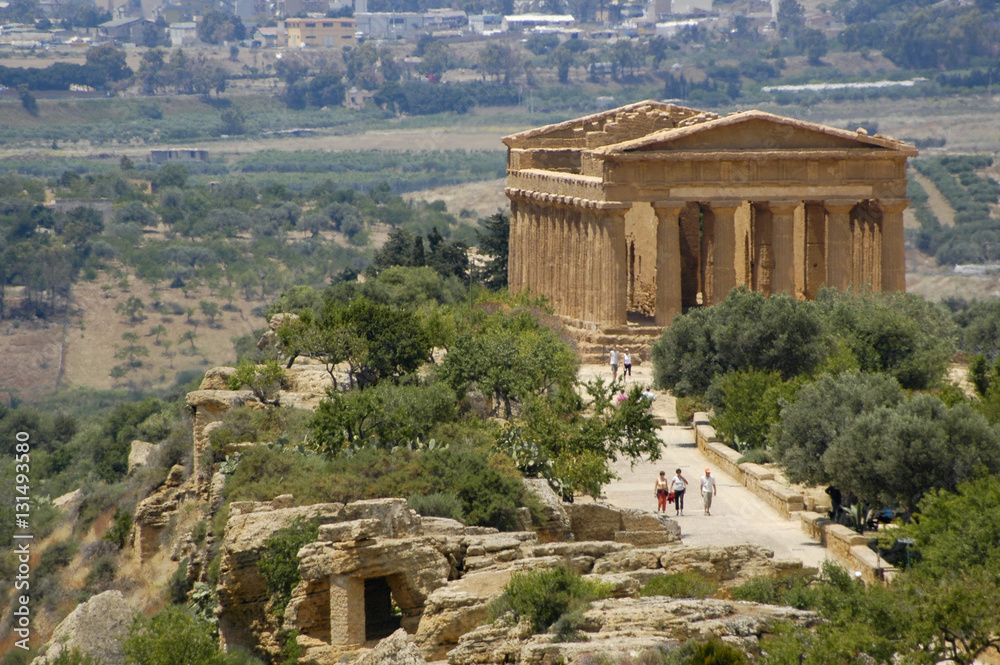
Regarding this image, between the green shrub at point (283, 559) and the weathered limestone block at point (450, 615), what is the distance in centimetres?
290

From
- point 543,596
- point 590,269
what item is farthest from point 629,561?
point 590,269

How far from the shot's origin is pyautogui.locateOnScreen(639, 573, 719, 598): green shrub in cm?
2333

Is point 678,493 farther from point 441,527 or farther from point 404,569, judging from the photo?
point 404,569

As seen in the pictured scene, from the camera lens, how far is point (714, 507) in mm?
35375

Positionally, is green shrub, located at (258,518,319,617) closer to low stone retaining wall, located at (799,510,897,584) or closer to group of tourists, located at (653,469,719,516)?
low stone retaining wall, located at (799,510,897,584)

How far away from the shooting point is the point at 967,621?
21.8 meters

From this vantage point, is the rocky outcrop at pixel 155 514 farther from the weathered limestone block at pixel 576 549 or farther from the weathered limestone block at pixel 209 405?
the weathered limestone block at pixel 576 549

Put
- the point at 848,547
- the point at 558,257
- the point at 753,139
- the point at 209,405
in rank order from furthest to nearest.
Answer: the point at 558,257
the point at 753,139
the point at 209,405
the point at 848,547

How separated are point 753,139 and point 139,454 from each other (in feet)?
65.9

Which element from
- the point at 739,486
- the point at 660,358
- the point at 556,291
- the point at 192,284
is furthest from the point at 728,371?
the point at 192,284

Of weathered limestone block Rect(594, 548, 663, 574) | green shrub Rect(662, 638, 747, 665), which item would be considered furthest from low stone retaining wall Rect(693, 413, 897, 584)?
green shrub Rect(662, 638, 747, 665)

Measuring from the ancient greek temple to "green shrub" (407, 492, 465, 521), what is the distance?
27681 mm

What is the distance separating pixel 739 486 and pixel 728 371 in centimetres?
749

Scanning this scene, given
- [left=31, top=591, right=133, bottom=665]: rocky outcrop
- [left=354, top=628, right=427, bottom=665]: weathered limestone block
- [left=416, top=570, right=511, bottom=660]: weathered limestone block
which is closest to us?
[left=354, top=628, right=427, bottom=665]: weathered limestone block
